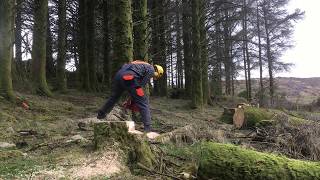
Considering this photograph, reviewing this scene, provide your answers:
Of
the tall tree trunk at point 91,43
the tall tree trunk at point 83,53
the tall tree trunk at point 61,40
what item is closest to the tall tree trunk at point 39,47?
the tall tree trunk at point 61,40

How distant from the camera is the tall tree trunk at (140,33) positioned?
577 inches

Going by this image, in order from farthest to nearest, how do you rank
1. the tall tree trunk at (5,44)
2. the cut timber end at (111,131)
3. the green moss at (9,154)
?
the tall tree trunk at (5,44) < the green moss at (9,154) < the cut timber end at (111,131)

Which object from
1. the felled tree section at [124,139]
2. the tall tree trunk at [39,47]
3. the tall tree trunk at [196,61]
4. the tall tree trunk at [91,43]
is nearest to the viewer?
the felled tree section at [124,139]

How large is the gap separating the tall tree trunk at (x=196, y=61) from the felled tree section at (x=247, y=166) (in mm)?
15170

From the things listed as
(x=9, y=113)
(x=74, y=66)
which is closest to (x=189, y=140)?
(x=9, y=113)

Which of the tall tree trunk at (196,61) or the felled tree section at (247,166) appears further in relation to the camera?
the tall tree trunk at (196,61)

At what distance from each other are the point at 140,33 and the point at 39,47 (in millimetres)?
5700

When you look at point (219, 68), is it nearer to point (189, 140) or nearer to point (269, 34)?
point (269, 34)

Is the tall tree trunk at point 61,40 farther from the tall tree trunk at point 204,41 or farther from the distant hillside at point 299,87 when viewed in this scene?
the distant hillside at point 299,87

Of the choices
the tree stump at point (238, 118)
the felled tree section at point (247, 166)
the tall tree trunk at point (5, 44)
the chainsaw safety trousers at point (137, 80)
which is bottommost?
the felled tree section at point (247, 166)

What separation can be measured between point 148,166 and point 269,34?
31321 millimetres

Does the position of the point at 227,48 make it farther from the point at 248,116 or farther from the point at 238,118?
the point at 248,116

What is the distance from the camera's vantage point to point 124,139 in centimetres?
682

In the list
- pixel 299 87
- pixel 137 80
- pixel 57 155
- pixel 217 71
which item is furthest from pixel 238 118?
pixel 299 87
